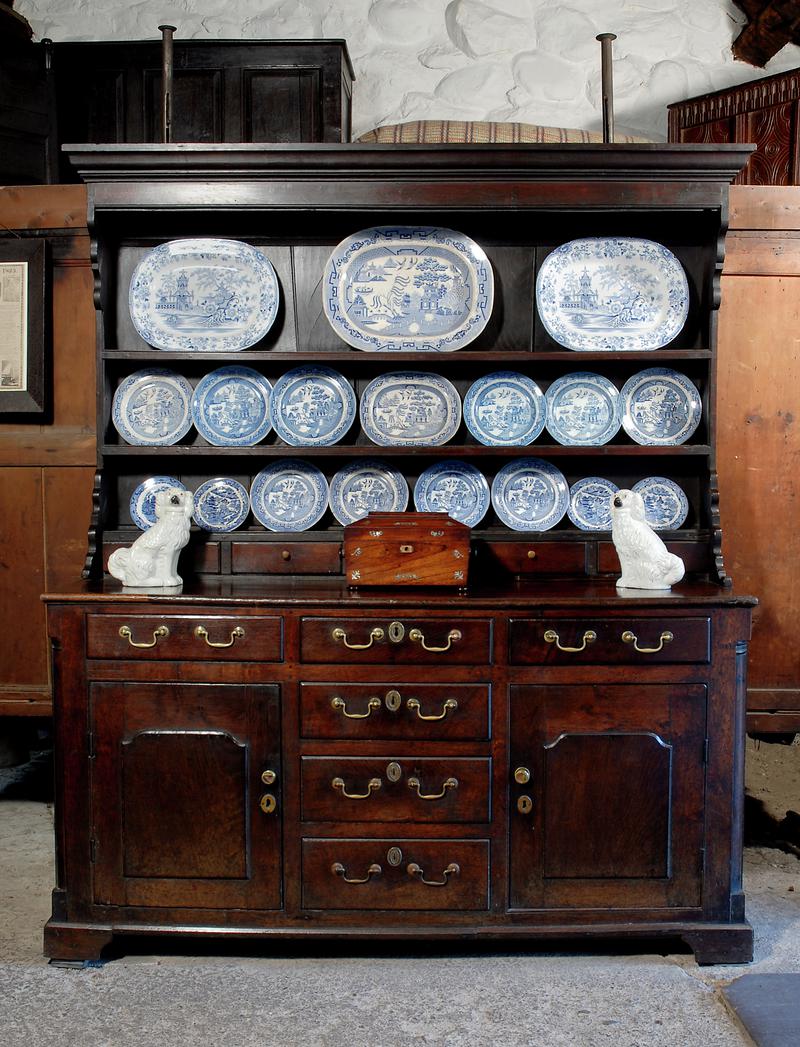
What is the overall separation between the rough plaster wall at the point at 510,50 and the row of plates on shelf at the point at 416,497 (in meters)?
1.61

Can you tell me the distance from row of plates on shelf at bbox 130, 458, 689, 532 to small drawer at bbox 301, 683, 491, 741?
66 cm

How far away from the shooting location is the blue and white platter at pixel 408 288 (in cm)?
267

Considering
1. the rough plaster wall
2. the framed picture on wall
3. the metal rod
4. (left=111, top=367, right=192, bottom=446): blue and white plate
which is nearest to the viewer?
the metal rod

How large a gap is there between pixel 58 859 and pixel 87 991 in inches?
12.4

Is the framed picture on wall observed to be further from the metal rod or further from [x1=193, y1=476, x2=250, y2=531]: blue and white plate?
the metal rod

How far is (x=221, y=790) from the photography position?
2258mm

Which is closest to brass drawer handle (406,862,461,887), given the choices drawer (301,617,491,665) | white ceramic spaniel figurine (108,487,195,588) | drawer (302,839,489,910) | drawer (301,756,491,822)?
drawer (302,839,489,910)

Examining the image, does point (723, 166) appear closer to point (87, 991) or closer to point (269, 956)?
point (269, 956)

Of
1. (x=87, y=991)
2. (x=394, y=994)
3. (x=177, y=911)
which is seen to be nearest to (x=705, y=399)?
(x=394, y=994)

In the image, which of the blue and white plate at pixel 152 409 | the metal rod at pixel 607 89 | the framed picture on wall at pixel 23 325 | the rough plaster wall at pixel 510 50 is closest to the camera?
the metal rod at pixel 607 89

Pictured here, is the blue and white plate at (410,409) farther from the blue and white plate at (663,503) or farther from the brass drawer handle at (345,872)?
the brass drawer handle at (345,872)

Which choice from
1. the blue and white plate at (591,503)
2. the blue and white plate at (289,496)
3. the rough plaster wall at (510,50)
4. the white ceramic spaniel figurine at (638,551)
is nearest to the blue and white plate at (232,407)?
the blue and white plate at (289,496)

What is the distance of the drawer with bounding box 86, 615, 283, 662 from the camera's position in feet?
7.37

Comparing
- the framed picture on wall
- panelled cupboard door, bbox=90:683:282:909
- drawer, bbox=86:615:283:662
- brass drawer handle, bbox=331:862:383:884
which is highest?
the framed picture on wall
